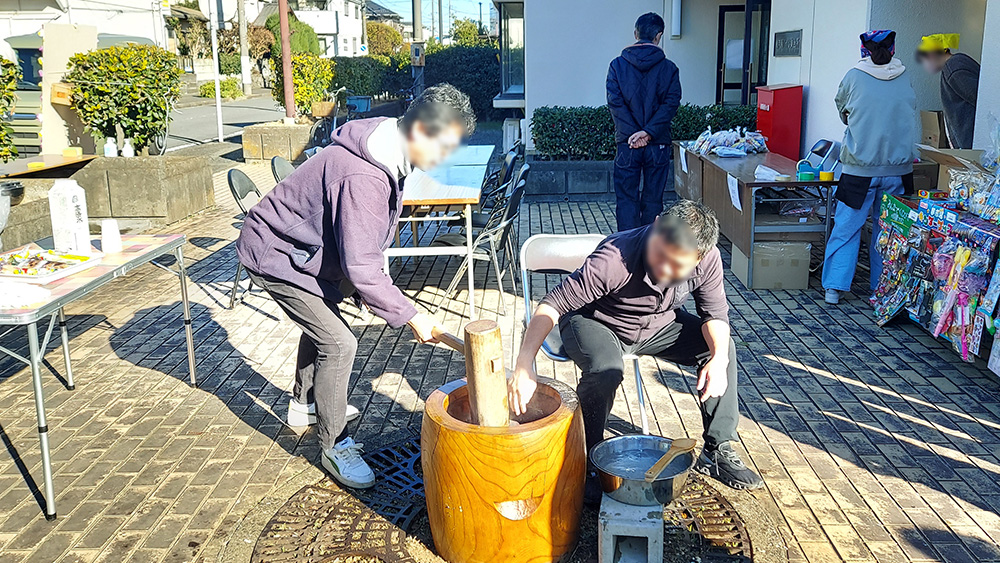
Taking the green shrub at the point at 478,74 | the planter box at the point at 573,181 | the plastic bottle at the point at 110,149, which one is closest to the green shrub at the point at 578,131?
the planter box at the point at 573,181

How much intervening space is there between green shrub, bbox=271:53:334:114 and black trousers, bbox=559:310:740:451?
13081 mm

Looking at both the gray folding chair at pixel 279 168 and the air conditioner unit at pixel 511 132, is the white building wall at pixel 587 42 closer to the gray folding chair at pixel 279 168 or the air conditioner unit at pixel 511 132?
the air conditioner unit at pixel 511 132

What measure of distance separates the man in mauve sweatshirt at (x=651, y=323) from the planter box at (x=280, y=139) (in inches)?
452

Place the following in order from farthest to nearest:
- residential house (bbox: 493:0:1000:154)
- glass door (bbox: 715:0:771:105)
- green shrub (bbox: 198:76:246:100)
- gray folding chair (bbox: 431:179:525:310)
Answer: green shrub (bbox: 198:76:246:100) < glass door (bbox: 715:0:771:105) < residential house (bbox: 493:0:1000:154) < gray folding chair (bbox: 431:179:525:310)

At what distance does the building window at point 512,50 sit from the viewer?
18438 millimetres

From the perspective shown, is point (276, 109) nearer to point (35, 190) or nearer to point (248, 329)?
point (35, 190)

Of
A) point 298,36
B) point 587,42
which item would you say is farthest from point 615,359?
point 298,36

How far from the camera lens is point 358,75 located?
21188mm

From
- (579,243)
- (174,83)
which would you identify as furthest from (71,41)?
(579,243)

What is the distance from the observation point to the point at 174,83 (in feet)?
34.0

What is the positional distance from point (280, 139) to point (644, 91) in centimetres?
856

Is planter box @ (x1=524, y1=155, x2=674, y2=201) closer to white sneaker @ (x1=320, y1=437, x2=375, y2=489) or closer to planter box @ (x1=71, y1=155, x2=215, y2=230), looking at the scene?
planter box @ (x1=71, y1=155, x2=215, y2=230)

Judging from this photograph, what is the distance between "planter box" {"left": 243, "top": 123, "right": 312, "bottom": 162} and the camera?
46.9 feet

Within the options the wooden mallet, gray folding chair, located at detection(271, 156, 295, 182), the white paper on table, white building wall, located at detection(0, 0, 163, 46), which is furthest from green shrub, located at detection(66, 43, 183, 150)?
white building wall, located at detection(0, 0, 163, 46)
